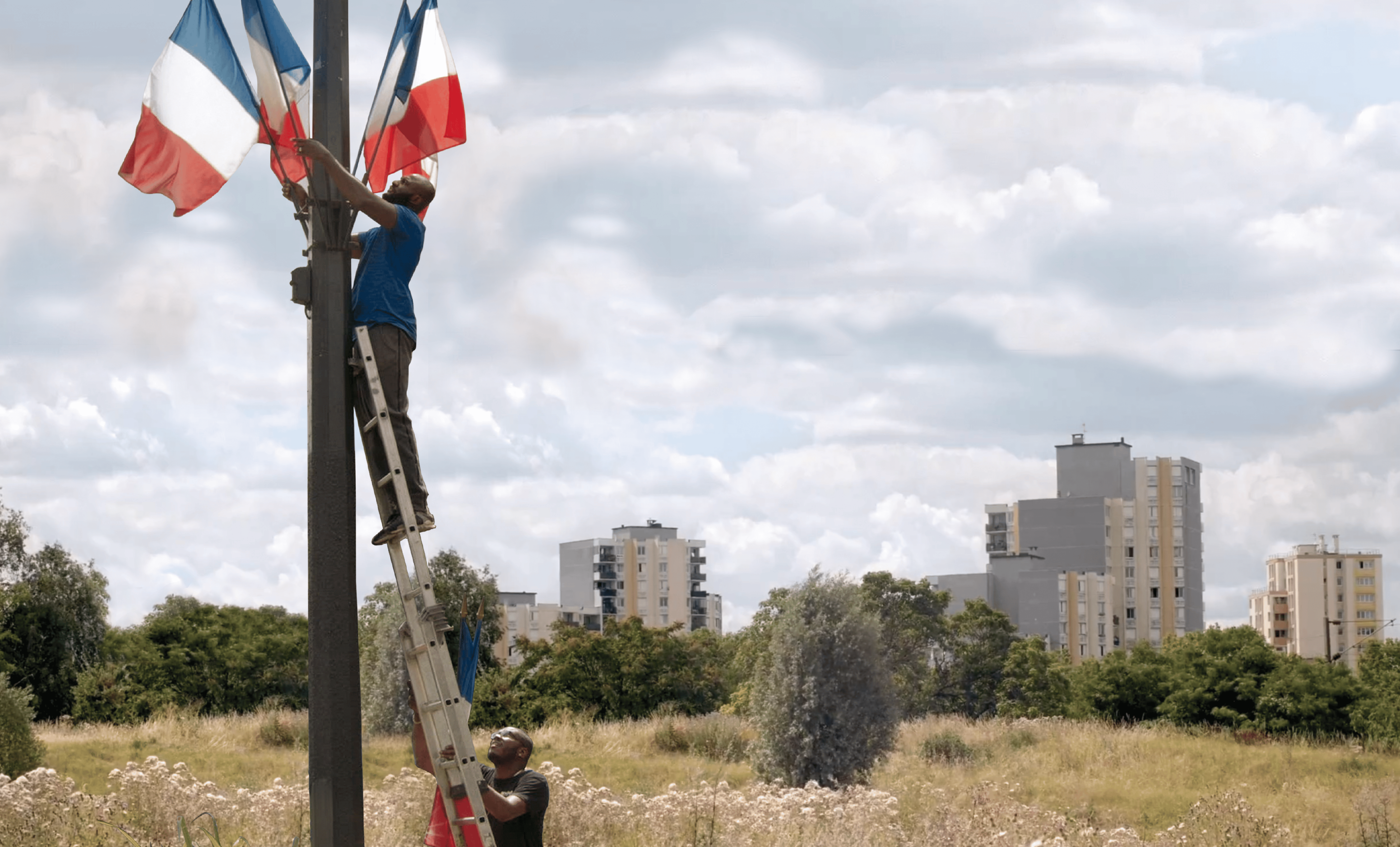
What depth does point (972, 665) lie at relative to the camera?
3378cm

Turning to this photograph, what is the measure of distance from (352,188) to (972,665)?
102ft

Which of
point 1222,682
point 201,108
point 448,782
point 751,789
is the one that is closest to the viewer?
point 448,782

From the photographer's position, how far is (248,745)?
1880 centimetres

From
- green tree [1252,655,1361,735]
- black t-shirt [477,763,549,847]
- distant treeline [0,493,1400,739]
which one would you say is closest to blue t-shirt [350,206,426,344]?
black t-shirt [477,763,549,847]

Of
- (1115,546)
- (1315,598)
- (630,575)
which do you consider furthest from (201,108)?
(1315,598)

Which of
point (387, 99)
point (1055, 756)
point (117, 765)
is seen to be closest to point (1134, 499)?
point (1055, 756)

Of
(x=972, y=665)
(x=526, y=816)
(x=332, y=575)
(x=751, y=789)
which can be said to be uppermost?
(x=332, y=575)

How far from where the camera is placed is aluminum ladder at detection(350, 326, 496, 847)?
446 centimetres

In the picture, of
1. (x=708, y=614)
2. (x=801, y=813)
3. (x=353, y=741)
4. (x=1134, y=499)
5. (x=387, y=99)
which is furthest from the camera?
(x=708, y=614)

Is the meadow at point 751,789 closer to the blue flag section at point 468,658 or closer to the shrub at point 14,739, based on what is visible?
the shrub at point 14,739

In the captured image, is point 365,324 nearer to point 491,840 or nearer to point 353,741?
point 353,741

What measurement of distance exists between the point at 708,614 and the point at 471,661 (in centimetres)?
9934

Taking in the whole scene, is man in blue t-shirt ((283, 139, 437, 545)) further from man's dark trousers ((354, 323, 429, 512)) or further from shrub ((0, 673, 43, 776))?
shrub ((0, 673, 43, 776))

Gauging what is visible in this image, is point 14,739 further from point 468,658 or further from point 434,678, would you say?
point 434,678
